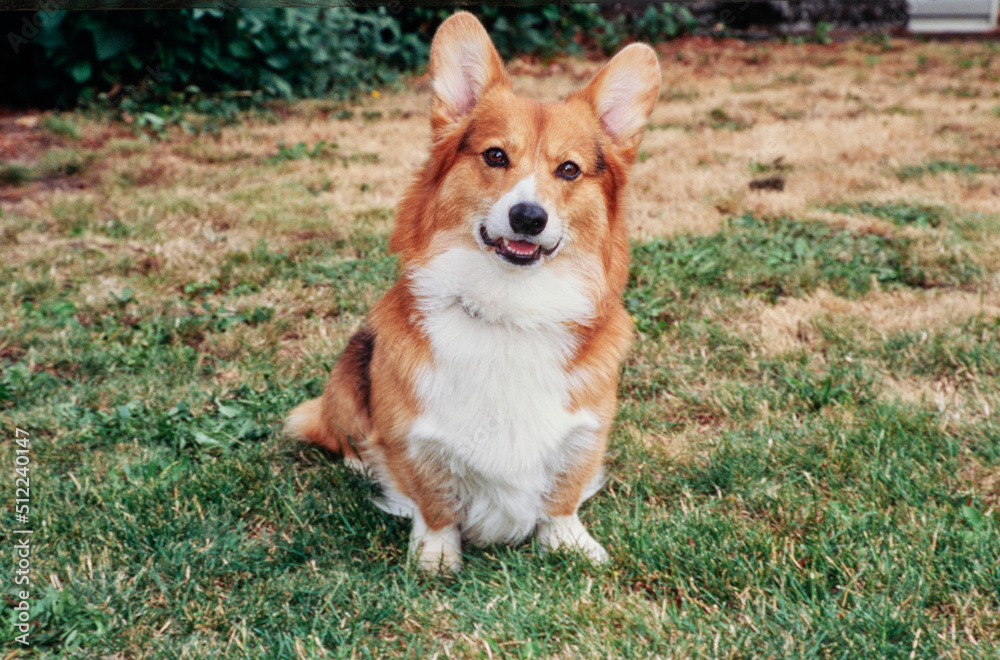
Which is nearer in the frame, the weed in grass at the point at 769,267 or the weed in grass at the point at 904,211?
the weed in grass at the point at 769,267

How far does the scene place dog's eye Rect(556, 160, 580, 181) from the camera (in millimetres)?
2485

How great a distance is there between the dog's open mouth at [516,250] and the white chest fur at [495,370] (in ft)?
0.11

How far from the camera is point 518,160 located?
2445 millimetres

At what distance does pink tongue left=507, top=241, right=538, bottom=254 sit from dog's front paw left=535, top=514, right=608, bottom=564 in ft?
2.89

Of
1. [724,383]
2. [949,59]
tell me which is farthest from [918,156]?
[949,59]

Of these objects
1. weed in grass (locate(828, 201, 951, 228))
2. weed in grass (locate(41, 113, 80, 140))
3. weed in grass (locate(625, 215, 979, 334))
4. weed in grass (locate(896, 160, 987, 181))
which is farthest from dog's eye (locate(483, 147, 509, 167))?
weed in grass (locate(41, 113, 80, 140))

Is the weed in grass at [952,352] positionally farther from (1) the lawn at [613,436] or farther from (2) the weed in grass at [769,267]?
(2) the weed in grass at [769,267]

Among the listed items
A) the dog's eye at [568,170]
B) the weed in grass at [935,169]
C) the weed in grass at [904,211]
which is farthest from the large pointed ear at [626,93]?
the weed in grass at [935,169]

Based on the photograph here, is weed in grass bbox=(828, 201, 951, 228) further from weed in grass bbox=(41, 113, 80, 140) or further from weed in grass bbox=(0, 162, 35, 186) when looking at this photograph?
weed in grass bbox=(41, 113, 80, 140)

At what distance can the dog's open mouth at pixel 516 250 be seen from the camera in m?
2.31

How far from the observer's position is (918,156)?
263 inches

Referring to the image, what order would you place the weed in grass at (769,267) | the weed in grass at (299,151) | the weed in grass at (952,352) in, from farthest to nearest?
the weed in grass at (299,151) → the weed in grass at (769,267) → the weed in grass at (952,352)

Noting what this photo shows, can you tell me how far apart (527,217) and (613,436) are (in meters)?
1.21

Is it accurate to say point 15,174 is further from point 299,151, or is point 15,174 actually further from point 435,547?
point 435,547
